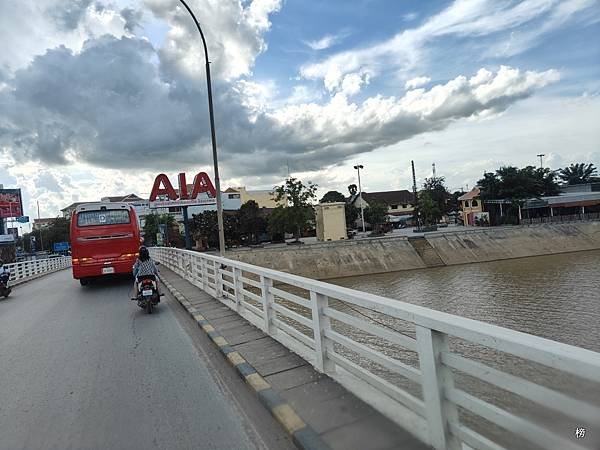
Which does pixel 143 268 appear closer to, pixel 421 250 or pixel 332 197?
pixel 421 250

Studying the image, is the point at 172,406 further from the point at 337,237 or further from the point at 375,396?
the point at 337,237

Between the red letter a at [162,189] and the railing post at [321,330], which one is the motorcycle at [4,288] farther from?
the red letter a at [162,189]

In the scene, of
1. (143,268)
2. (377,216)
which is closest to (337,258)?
(377,216)

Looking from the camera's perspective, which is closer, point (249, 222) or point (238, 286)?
point (238, 286)

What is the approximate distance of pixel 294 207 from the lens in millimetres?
44062

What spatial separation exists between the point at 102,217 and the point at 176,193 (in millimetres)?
18038

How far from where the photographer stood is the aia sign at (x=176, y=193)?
31328 millimetres

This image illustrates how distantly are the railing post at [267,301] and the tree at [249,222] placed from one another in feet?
139

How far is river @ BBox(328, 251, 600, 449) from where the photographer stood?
115 inches

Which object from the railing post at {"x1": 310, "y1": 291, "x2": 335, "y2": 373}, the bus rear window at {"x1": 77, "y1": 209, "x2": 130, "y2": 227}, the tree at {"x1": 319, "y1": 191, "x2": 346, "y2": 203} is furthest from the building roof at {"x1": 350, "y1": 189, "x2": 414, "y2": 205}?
the railing post at {"x1": 310, "y1": 291, "x2": 335, "y2": 373}

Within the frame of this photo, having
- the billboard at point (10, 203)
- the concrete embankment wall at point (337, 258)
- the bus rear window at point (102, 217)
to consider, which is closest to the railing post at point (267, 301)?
the bus rear window at point (102, 217)

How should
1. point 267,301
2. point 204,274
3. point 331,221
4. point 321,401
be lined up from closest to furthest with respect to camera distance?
point 321,401 < point 267,301 < point 204,274 < point 331,221

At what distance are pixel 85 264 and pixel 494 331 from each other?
13.6 meters

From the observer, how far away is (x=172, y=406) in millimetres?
4320
